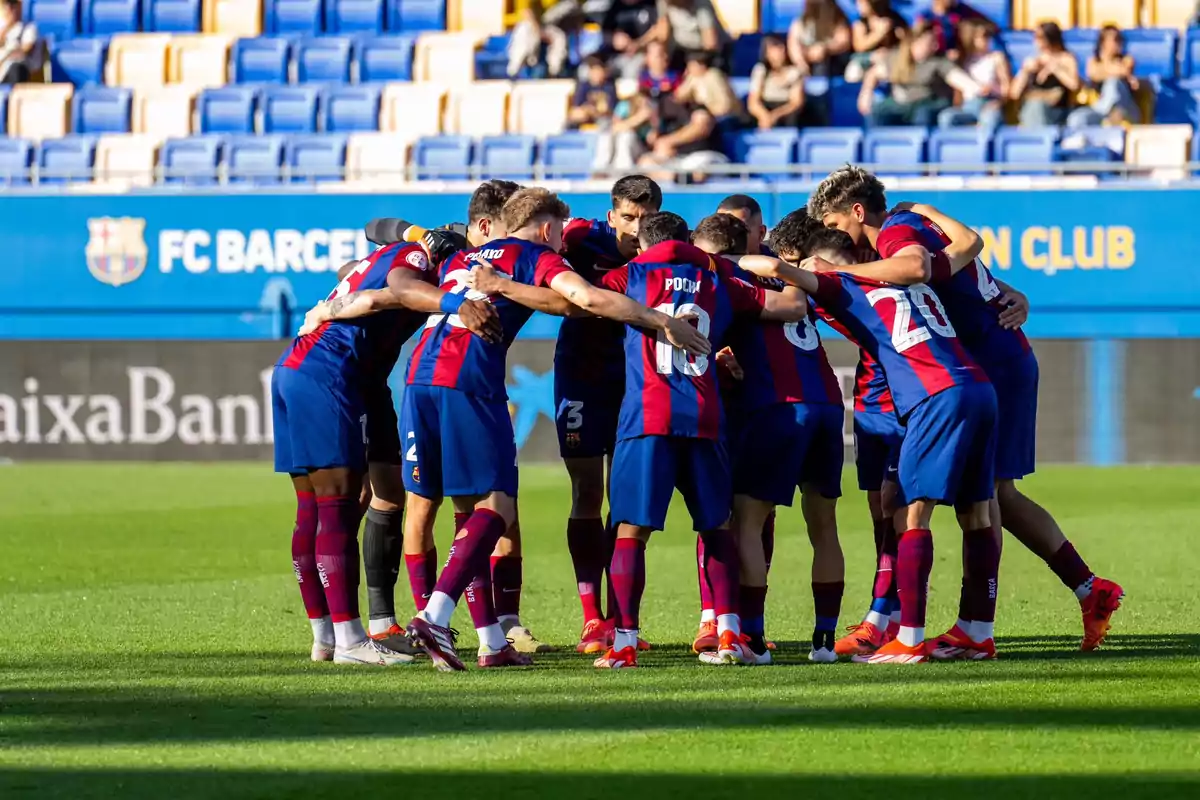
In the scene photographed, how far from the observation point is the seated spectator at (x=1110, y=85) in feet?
64.7

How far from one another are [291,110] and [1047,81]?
8.43m

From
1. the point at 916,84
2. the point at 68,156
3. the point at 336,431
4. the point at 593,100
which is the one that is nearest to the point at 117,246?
the point at 68,156

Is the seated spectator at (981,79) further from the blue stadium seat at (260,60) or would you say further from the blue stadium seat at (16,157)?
the blue stadium seat at (16,157)

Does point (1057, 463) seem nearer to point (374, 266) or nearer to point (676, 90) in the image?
point (676, 90)

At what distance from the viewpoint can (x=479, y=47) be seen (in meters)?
22.8

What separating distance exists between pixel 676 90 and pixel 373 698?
14.9 m

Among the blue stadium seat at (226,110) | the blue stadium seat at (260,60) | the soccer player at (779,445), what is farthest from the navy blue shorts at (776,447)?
the blue stadium seat at (260,60)

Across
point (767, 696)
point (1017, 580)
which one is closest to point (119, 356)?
point (1017, 580)

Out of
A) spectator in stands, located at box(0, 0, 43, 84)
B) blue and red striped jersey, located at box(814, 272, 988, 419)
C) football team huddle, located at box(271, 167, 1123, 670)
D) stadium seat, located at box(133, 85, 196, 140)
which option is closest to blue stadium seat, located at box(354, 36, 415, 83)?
stadium seat, located at box(133, 85, 196, 140)

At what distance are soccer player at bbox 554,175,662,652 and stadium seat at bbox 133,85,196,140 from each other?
1481 centimetres

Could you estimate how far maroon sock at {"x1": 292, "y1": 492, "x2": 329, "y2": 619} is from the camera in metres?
7.56

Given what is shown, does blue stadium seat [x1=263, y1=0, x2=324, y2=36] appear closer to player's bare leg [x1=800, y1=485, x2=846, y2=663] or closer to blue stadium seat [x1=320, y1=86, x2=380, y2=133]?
blue stadium seat [x1=320, y1=86, x2=380, y2=133]

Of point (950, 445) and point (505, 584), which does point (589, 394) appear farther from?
point (950, 445)

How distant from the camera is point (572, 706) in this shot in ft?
20.2
